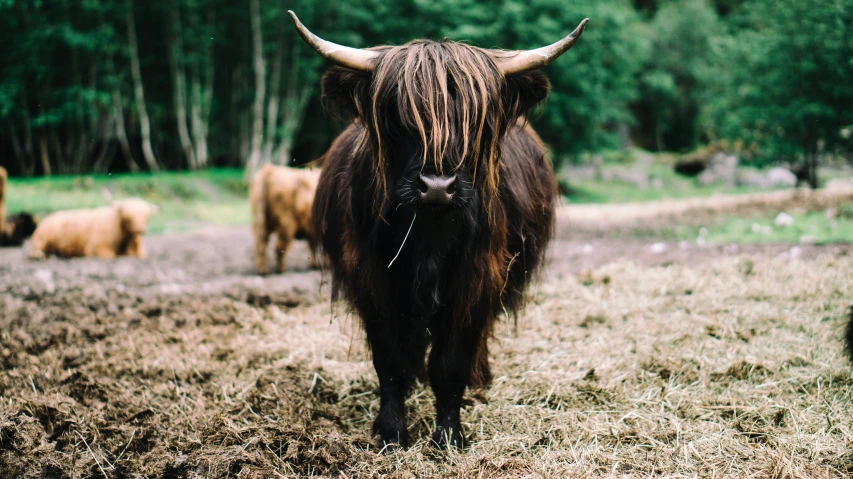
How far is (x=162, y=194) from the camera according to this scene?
1419cm

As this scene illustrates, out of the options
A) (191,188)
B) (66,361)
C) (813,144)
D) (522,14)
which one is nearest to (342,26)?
(522,14)

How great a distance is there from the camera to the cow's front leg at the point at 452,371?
2746mm

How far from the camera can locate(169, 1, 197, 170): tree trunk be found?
16.8 m

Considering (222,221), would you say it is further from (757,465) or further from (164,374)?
(757,465)

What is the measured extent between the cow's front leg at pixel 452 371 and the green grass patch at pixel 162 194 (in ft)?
30.6

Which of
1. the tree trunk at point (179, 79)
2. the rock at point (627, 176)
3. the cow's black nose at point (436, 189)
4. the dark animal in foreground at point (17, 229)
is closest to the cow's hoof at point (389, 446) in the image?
the cow's black nose at point (436, 189)

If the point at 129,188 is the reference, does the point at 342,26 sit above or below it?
above

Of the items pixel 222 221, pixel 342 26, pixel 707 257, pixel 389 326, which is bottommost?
pixel 222 221

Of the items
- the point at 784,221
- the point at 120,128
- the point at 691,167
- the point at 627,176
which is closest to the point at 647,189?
the point at 627,176

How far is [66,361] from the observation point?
3582mm

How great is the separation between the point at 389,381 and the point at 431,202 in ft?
3.19

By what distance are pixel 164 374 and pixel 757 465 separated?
283 cm

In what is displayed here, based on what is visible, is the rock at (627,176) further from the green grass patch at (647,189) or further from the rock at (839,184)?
the rock at (839,184)

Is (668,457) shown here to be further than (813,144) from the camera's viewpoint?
No
